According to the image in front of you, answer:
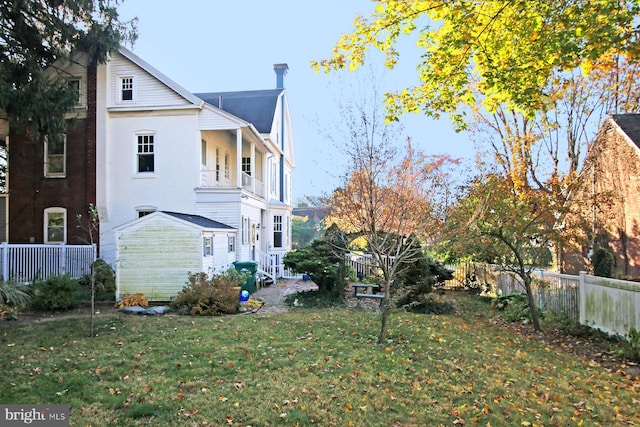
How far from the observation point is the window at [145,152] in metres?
17.5

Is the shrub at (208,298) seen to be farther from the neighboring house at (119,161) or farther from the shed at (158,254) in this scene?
the neighboring house at (119,161)

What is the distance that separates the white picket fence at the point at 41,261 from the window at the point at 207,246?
350 cm

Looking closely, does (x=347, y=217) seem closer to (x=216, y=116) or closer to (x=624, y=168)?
(x=216, y=116)

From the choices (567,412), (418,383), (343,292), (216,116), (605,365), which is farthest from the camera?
(216,116)

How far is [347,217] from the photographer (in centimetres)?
980

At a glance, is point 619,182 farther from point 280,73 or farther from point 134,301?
point 280,73

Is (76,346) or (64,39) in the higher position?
(64,39)

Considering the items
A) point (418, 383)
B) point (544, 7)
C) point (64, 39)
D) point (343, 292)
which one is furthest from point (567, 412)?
point (64, 39)

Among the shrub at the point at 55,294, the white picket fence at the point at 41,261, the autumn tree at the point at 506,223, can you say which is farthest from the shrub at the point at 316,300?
the white picket fence at the point at 41,261

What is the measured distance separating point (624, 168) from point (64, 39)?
20.6 m

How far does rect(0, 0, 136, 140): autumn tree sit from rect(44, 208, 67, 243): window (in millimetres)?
4159

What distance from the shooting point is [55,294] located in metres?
11.0

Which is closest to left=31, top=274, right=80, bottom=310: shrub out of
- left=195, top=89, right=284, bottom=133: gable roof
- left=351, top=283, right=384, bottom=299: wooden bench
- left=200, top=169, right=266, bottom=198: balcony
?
left=200, top=169, right=266, bottom=198: balcony

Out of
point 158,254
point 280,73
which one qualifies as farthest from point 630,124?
point 280,73
